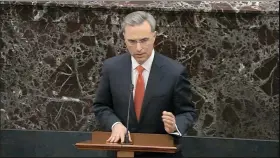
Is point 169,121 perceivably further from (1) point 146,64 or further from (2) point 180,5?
(2) point 180,5

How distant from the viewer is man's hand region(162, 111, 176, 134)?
3.24 metres

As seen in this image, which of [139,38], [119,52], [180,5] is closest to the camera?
[139,38]

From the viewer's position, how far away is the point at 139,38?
11.3 ft

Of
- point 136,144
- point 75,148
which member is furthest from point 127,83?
point 75,148

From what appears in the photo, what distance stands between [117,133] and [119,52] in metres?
1.79

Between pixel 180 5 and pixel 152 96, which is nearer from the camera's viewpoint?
pixel 152 96

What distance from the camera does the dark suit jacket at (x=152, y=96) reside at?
142 inches

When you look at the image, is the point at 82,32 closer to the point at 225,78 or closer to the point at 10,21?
the point at 10,21

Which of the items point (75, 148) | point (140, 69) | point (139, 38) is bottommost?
point (75, 148)

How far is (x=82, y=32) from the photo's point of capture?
496cm

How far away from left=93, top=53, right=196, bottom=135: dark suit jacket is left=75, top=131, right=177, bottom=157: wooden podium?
261 mm

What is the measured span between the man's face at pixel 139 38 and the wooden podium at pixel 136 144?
0.52 m

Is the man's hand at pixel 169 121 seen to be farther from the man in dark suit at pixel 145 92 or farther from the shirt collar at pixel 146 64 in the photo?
the shirt collar at pixel 146 64

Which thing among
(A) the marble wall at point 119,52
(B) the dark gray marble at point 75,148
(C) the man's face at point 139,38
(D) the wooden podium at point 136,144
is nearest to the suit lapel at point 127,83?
(C) the man's face at point 139,38
